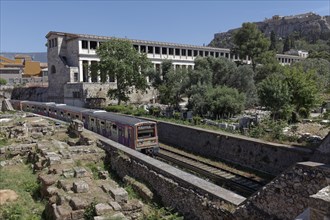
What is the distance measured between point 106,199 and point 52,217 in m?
1.56

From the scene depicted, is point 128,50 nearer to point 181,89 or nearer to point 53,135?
point 181,89

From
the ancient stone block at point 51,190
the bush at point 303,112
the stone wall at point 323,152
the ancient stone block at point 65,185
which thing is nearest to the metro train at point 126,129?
the ancient stone block at point 65,185

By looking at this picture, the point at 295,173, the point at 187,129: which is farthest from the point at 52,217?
the point at 187,129

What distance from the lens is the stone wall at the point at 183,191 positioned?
9.05 meters

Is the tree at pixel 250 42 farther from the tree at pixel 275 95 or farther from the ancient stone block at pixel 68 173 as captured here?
the ancient stone block at pixel 68 173

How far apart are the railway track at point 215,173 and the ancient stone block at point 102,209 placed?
7620 millimetres

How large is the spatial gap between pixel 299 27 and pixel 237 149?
573 ft

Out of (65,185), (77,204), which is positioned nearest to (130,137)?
(65,185)

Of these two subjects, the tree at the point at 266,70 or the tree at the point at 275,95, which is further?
the tree at the point at 266,70

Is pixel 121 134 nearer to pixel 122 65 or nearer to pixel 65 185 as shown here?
pixel 65 185

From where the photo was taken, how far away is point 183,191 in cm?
1042

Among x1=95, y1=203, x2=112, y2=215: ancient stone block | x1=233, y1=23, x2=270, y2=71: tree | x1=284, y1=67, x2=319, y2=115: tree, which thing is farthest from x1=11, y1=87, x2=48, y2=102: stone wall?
x1=95, y1=203, x2=112, y2=215: ancient stone block

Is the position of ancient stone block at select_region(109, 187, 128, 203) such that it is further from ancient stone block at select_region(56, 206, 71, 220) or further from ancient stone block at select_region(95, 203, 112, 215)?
ancient stone block at select_region(56, 206, 71, 220)

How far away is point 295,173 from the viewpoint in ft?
24.6
